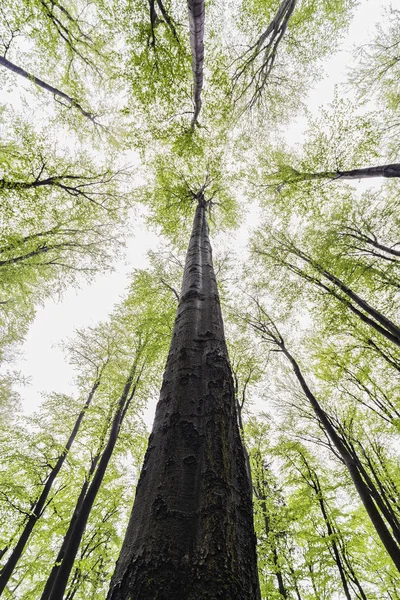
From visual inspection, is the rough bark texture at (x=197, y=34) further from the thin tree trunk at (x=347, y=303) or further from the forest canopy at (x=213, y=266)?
the thin tree trunk at (x=347, y=303)

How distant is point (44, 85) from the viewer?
24.9ft

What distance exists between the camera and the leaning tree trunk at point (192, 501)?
0.84m

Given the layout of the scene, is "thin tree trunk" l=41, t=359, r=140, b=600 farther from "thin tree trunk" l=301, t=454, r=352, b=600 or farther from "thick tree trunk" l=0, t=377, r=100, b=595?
"thin tree trunk" l=301, t=454, r=352, b=600

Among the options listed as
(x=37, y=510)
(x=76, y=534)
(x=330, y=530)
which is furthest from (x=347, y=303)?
(x=37, y=510)

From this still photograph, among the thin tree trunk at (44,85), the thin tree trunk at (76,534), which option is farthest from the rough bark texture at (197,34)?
the thin tree trunk at (76,534)

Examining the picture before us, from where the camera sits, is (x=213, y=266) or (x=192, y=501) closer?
(x=192, y=501)

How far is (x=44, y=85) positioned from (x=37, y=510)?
1307 cm

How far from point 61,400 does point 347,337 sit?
11.0 meters

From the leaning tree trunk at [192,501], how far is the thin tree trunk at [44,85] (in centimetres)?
968

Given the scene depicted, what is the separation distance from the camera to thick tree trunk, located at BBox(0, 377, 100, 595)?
21.7 ft

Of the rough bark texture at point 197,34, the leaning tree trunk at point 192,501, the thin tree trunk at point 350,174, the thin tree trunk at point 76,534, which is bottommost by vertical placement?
the leaning tree trunk at point 192,501

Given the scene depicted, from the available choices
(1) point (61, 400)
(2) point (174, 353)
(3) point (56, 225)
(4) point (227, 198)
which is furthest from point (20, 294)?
(2) point (174, 353)

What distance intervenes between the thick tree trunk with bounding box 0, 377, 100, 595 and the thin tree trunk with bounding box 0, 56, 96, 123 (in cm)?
1003

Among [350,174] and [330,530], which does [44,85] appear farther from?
[330,530]
